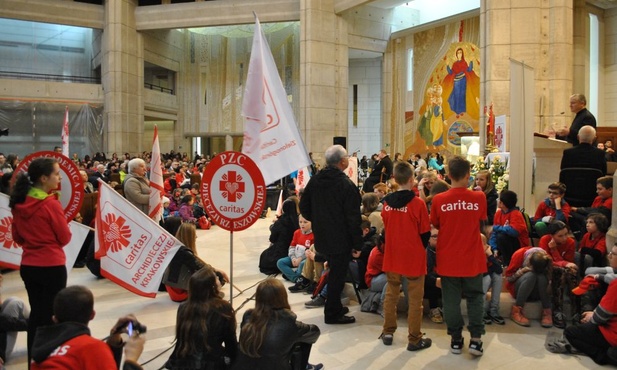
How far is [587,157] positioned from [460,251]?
3.45 m

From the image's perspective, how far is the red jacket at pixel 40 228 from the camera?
386cm

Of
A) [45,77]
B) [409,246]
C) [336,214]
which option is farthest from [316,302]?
[45,77]

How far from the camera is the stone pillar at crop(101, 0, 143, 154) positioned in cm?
2714

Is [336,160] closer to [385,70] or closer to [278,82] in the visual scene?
[278,82]

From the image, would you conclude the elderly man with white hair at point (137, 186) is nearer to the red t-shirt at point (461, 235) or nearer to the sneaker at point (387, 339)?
the sneaker at point (387, 339)

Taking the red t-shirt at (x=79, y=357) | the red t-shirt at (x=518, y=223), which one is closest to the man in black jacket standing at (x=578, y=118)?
the red t-shirt at (x=518, y=223)

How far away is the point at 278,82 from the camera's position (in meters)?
6.40

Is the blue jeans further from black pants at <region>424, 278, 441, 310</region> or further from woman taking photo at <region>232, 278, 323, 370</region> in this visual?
woman taking photo at <region>232, 278, 323, 370</region>

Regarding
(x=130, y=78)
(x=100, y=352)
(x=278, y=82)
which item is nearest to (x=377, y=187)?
(x=278, y=82)

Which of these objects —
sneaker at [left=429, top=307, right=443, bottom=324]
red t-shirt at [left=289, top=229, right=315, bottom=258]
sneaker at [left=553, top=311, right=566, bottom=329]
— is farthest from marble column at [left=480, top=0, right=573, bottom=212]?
sneaker at [left=429, top=307, right=443, bottom=324]

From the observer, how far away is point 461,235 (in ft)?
14.7

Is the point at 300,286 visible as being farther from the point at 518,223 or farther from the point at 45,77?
the point at 45,77

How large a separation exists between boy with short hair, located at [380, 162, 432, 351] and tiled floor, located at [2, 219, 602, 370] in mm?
237

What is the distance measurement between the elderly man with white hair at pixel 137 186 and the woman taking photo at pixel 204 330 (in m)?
4.43
